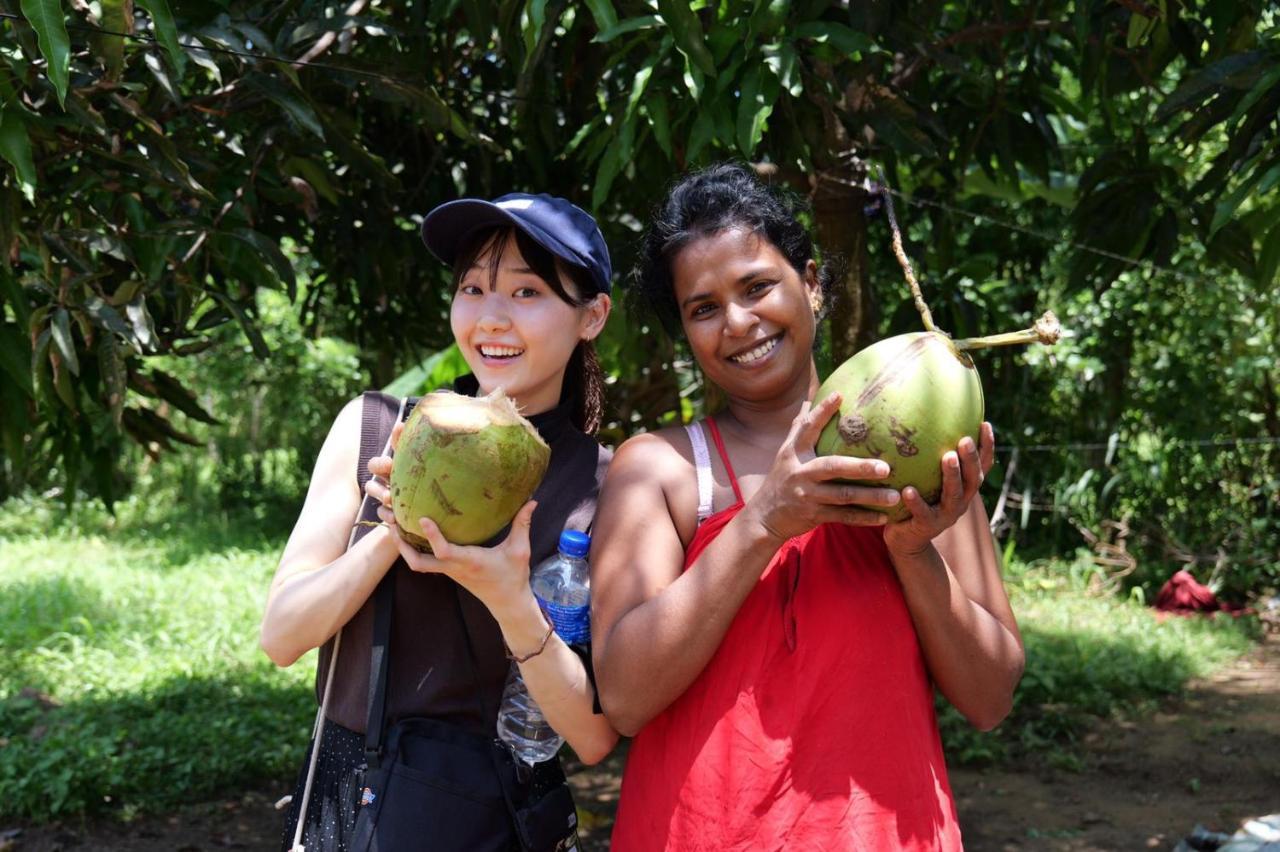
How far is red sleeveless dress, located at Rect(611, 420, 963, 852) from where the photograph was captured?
54.9 inches

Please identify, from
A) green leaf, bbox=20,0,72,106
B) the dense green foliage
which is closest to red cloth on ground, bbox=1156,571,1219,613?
the dense green foliage

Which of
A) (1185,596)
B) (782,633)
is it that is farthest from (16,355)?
(1185,596)

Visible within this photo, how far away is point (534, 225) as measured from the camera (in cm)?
158

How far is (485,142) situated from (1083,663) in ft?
Result: 11.9

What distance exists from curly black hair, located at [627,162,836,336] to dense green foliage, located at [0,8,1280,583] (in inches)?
19.7

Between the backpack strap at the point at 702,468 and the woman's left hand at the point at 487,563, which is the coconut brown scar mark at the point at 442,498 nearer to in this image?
the woman's left hand at the point at 487,563

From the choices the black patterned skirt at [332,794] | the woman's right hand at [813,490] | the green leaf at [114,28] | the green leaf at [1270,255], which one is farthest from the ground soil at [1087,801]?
the woman's right hand at [813,490]

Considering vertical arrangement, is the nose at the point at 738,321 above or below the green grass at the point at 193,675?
above

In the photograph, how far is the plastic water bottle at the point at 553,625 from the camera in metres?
1.54

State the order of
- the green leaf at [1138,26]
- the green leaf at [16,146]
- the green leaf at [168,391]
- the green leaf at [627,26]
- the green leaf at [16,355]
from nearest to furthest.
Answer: the green leaf at [16,146] → the green leaf at [627,26] → the green leaf at [16,355] → the green leaf at [1138,26] → the green leaf at [168,391]

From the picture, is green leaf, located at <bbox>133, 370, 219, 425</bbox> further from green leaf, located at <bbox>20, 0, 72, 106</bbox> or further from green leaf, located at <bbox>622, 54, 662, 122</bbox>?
green leaf, located at <bbox>622, 54, 662, 122</bbox>

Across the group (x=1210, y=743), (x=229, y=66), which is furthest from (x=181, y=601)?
(x=1210, y=743)

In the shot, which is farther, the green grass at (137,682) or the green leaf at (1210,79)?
the green grass at (137,682)

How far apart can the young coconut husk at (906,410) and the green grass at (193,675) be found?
10.4 feet
